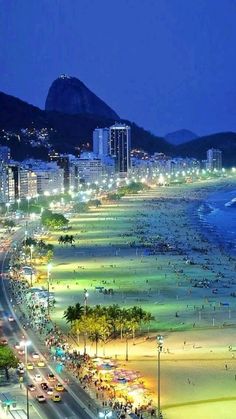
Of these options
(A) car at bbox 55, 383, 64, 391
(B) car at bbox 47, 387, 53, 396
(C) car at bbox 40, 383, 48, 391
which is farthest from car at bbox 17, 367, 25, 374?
(B) car at bbox 47, 387, 53, 396

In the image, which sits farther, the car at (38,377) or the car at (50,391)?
the car at (38,377)

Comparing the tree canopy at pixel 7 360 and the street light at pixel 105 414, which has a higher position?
the tree canopy at pixel 7 360

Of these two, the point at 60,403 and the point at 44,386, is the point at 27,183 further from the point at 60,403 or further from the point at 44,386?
the point at 60,403

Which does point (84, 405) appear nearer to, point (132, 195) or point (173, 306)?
point (173, 306)

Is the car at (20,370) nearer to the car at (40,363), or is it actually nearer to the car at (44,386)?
the car at (40,363)

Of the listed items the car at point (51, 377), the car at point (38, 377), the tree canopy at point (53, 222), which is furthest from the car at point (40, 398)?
the tree canopy at point (53, 222)

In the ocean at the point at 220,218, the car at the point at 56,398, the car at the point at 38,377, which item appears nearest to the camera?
Answer: the car at the point at 56,398

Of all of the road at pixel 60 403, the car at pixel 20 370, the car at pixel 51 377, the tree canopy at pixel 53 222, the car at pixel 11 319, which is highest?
the tree canopy at pixel 53 222
